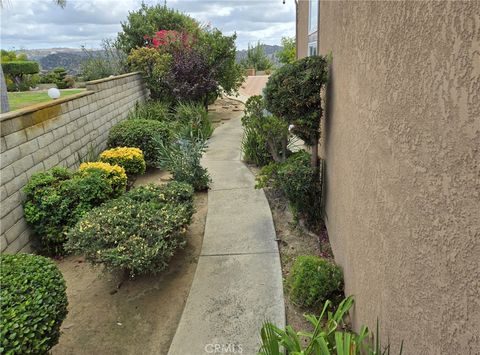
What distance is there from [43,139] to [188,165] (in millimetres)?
2246

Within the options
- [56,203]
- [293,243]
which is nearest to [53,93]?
[56,203]

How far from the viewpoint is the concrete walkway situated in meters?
2.89

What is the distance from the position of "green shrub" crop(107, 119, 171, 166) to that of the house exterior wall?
211 inches

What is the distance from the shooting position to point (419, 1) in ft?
4.64

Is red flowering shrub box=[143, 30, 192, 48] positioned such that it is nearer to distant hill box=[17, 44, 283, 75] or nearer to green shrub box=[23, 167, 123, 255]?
distant hill box=[17, 44, 283, 75]

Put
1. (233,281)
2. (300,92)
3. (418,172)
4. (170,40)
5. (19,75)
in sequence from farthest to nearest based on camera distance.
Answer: (19,75), (170,40), (300,92), (233,281), (418,172)

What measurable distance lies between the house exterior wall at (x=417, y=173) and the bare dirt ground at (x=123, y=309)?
177 centimetres

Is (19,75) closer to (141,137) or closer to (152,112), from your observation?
(152,112)

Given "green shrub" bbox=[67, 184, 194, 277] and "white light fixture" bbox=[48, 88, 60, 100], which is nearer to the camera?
"green shrub" bbox=[67, 184, 194, 277]

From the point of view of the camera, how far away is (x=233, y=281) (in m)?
3.62

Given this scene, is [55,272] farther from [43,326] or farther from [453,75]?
[453,75]

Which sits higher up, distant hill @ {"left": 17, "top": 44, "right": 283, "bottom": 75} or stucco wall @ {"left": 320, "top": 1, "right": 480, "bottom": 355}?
distant hill @ {"left": 17, "top": 44, "right": 283, "bottom": 75}

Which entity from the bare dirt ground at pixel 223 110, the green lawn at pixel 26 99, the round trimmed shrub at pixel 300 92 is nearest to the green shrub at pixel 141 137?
the green lawn at pixel 26 99

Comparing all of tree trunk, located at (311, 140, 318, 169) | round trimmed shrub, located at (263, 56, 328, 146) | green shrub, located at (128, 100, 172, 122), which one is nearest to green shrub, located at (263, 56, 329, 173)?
round trimmed shrub, located at (263, 56, 328, 146)
